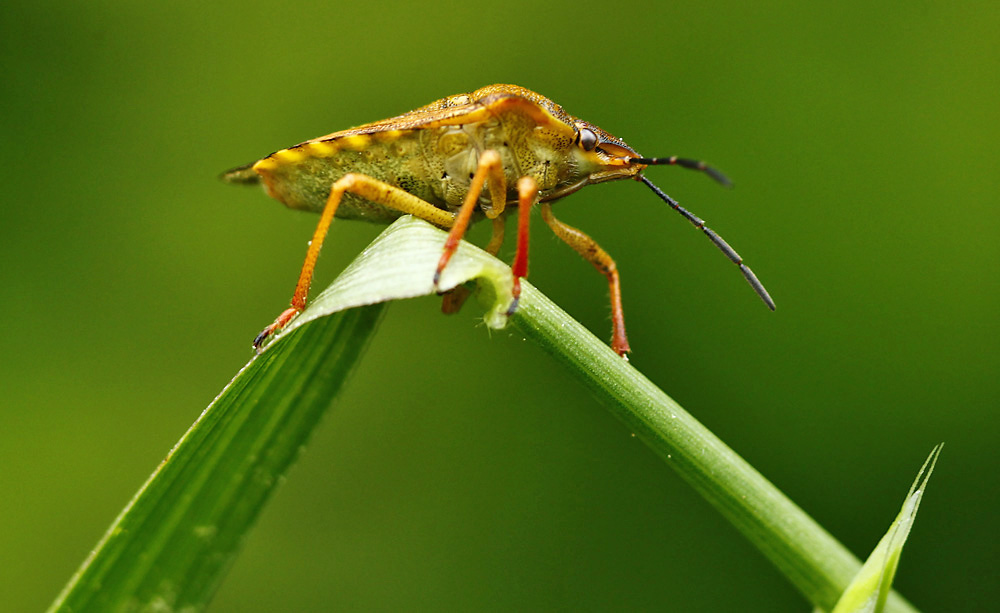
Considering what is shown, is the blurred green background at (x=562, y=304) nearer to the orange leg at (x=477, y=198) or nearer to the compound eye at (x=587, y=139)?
the compound eye at (x=587, y=139)

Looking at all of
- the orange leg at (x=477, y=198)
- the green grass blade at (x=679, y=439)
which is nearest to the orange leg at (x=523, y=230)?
the orange leg at (x=477, y=198)

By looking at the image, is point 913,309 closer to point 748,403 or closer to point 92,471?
point 748,403

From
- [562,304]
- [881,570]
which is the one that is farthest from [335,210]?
[562,304]

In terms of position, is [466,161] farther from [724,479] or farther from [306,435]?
[724,479]

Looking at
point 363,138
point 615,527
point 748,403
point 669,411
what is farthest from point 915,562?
point 363,138

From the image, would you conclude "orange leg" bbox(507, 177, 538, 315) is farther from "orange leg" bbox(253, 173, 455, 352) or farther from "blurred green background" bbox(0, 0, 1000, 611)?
"blurred green background" bbox(0, 0, 1000, 611)
